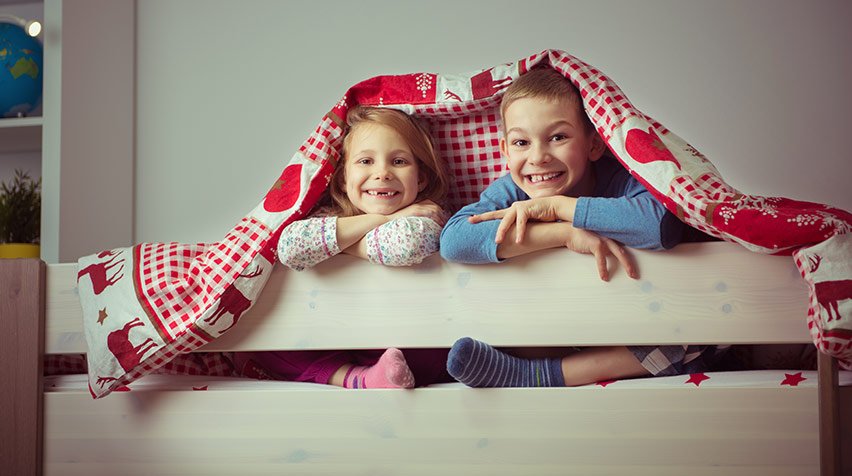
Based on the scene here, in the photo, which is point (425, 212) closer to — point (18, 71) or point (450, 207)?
point (450, 207)

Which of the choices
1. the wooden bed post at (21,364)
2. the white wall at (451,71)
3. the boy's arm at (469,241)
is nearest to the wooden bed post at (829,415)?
the boy's arm at (469,241)

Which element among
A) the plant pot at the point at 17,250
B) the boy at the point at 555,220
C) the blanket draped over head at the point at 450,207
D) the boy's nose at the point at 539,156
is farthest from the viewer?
the plant pot at the point at 17,250

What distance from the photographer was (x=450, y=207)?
146 cm

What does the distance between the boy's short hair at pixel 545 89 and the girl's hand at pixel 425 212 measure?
18 cm

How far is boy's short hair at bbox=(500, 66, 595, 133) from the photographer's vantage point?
125 cm

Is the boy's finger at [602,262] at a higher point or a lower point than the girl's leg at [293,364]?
higher

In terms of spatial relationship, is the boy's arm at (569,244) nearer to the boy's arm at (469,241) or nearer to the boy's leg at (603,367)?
the boy's arm at (469,241)

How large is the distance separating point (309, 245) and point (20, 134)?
109 centimetres

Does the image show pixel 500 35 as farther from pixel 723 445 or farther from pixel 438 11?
pixel 723 445

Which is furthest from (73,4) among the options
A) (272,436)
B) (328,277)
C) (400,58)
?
(272,436)

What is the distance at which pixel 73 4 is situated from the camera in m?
1.81

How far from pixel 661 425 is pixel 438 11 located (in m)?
1.20

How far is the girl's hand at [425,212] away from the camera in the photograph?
128cm

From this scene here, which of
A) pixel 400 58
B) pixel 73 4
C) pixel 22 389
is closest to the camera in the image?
pixel 22 389
